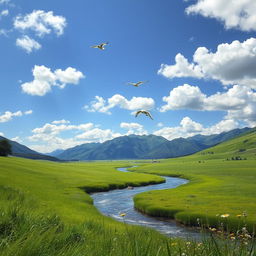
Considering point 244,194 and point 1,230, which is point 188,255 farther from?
point 244,194

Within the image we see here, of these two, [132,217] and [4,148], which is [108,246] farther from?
[4,148]

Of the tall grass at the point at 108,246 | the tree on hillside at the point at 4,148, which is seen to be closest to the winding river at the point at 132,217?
the tall grass at the point at 108,246

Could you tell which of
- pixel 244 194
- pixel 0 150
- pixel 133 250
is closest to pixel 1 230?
pixel 133 250

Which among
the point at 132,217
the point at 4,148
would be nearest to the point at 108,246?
the point at 132,217

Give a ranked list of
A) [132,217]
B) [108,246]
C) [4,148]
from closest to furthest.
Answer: [108,246] < [132,217] < [4,148]

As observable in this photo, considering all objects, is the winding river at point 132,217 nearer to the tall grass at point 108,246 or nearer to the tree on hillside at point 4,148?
the tall grass at point 108,246

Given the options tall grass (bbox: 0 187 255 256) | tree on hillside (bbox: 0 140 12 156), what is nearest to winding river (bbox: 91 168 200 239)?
tall grass (bbox: 0 187 255 256)

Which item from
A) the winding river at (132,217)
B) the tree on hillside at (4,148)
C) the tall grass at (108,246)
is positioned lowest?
the winding river at (132,217)

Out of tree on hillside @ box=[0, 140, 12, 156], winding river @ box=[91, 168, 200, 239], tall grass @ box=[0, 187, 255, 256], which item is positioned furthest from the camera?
tree on hillside @ box=[0, 140, 12, 156]

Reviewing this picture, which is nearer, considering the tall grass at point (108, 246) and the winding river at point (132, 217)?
the tall grass at point (108, 246)

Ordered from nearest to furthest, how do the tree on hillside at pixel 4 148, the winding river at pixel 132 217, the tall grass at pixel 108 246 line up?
the tall grass at pixel 108 246
the winding river at pixel 132 217
the tree on hillside at pixel 4 148

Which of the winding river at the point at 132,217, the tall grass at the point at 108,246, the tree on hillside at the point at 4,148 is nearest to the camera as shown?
the tall grass at the point at 108,246

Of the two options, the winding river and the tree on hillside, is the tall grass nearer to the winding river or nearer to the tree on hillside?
Answer: the winding river

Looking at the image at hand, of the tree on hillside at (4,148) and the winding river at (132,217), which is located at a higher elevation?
the tree on hillside at (4,148)
